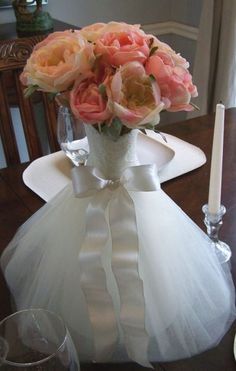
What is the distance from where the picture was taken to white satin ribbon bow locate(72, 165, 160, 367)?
20.6 inches

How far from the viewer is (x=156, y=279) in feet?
1.81

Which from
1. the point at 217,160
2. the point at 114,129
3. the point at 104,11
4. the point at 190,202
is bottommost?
the point at 190,202

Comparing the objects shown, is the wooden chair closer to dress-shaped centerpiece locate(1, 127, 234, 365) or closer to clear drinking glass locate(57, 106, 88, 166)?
clear drinking glass locate(57, 106, 88, 166)

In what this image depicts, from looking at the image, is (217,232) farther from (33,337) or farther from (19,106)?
(19,106)

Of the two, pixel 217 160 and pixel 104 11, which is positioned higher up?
pixel 217 160

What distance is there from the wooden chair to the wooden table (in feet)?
0.72

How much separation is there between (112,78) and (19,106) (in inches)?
32.9

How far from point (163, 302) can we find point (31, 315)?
0.58 feet

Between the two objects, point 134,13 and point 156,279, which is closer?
point 156,279

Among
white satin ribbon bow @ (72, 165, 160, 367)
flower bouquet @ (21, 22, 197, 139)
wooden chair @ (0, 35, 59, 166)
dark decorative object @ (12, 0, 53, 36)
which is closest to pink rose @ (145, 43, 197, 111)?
flower bouquet @ (21, 22, 197, 139)

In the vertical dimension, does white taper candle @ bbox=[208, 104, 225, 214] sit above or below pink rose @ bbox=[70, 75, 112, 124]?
below

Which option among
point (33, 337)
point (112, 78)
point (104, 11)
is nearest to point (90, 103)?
point (112, 78)

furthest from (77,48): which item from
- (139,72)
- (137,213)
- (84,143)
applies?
(84,143)

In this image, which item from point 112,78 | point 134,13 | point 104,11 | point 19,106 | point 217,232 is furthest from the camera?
point 134,13
